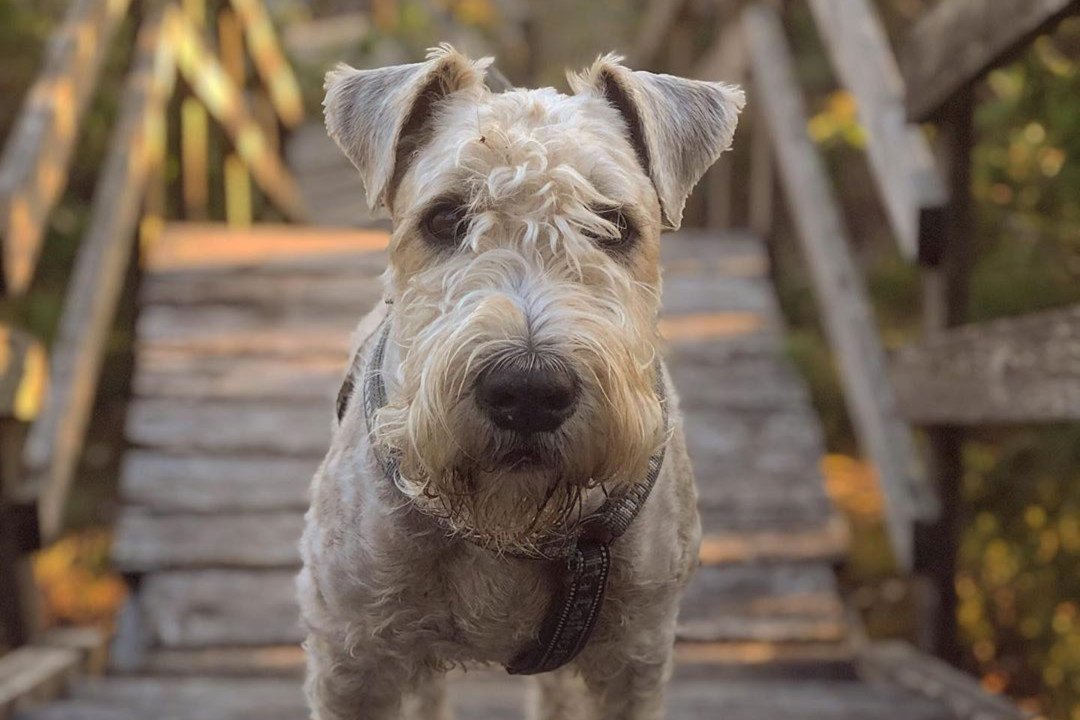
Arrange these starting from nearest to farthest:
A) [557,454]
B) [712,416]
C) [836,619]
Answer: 1. [557,454]
2. [836,619]
3. [712,416]

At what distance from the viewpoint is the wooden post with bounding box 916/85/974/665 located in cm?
376

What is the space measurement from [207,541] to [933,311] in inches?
101

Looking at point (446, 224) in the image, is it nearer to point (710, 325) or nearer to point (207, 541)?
point (207, 541)

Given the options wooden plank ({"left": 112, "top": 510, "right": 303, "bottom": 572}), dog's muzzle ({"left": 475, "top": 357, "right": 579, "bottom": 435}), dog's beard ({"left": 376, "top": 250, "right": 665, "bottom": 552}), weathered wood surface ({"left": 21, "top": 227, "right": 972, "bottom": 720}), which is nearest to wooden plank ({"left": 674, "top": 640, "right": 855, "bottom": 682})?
weathered wood surface ({"left": 21, "top": 227, "right": 972, "bottom": 720})

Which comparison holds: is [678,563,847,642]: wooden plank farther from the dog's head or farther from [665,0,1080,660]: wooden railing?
the dog's head

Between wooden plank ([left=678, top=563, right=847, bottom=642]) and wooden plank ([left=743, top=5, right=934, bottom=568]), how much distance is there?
1.01ft

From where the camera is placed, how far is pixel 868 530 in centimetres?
640

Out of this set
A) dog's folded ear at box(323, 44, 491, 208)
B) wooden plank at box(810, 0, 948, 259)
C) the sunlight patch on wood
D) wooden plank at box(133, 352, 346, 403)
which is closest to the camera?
dog's folded ear at box(323, 44, 491, 208)

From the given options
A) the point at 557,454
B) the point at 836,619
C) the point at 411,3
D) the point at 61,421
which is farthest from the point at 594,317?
the point at 411,3

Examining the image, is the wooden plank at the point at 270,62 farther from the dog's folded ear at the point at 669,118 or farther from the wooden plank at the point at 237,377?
the dog's folded ear at the point at 669,118

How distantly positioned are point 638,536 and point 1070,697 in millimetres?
2164

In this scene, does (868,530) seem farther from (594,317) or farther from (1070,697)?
(594,317)

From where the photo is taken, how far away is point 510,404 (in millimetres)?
1934

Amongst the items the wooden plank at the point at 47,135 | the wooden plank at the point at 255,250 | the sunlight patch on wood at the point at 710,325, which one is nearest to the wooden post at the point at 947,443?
the sunlight patch on wood at the point at 710,325
